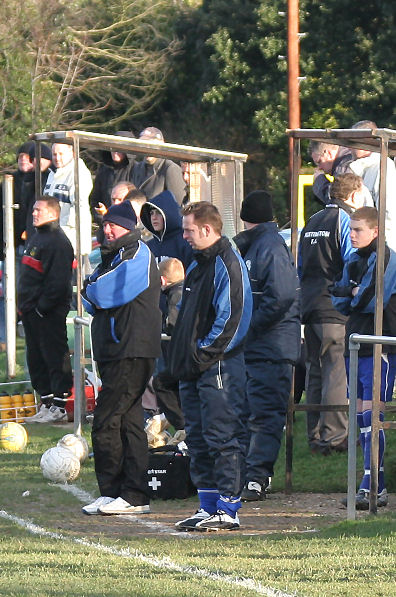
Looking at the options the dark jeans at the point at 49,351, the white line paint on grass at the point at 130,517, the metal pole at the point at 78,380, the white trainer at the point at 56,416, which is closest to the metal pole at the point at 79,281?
the metal pole at the point at 78,380

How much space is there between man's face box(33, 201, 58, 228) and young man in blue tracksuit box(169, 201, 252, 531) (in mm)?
4459

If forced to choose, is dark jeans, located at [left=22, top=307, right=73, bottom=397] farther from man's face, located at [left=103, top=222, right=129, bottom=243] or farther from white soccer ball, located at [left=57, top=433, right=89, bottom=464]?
man's face, located at [left=103, top=222, right=129, bottom=243]

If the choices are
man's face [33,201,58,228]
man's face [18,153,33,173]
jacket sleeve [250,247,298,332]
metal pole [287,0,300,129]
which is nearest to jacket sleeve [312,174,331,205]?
jacket sleeve [250,247,298,332]

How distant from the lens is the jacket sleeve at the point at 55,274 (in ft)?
44.0

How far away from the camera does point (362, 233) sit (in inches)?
368

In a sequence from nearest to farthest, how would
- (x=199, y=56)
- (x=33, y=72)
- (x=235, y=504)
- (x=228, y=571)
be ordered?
(x=228, y=571) < (x=235, y=504) < (x=33, y=72) < (x=199, y=56)

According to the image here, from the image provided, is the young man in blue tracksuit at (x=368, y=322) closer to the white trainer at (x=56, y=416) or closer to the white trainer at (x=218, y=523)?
the white trainer at (x=218, y=523)

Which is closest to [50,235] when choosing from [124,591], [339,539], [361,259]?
[361,259]

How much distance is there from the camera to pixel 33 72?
29.7 metres

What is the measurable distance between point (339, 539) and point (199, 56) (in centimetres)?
2777

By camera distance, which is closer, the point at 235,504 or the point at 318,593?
the point at 318,593

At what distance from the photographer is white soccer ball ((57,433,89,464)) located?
1105 cm

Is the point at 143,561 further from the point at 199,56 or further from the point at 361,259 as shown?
the point at 199,56

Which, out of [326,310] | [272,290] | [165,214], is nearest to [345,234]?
[326,310]
